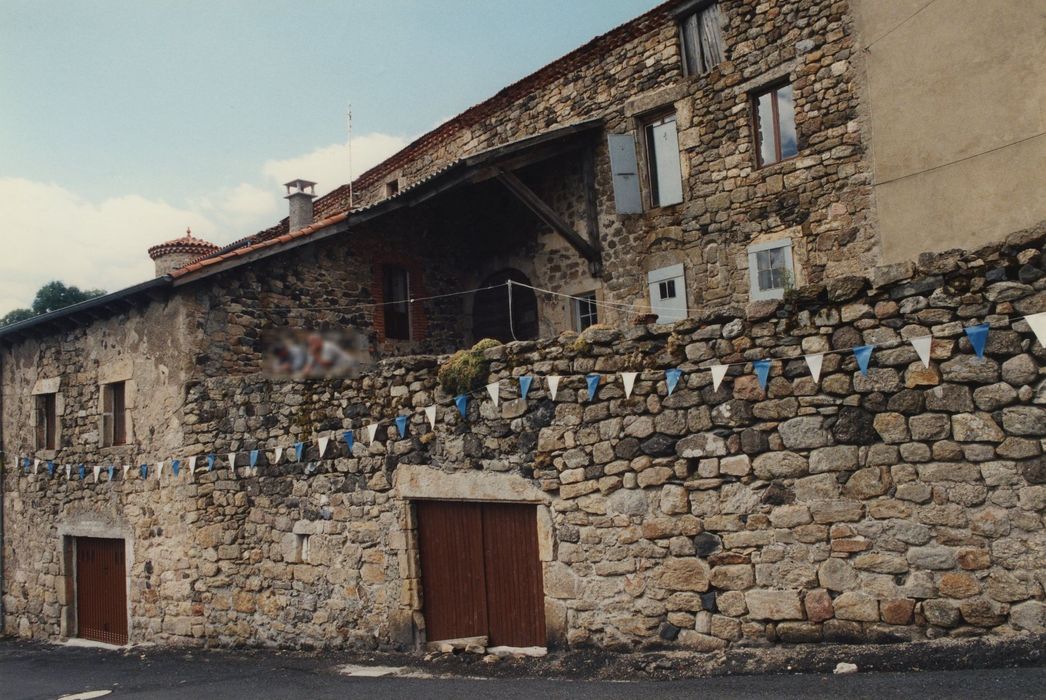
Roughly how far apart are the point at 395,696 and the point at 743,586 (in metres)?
2.59

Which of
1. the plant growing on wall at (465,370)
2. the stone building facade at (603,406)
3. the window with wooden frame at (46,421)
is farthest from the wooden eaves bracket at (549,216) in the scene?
the window with wooden frame at (46,421)

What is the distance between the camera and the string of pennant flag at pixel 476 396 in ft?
16.5

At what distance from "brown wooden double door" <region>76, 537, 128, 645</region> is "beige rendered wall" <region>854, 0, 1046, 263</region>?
408 inches

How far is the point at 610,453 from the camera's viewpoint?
6305mm

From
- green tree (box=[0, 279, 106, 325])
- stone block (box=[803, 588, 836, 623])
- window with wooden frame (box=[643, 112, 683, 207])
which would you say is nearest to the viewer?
stone block (box=[803, 588, 836, 623])

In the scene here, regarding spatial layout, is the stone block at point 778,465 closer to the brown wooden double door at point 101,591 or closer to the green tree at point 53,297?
the brown wooden double door at point 101,591

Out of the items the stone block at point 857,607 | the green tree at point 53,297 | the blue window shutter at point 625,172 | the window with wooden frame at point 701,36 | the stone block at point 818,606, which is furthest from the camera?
the green tree at point 53,297

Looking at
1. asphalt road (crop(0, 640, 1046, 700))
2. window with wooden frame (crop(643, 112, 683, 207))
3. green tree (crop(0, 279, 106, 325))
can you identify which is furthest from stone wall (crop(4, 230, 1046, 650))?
green tree (crop(0, 279, 106, 325))

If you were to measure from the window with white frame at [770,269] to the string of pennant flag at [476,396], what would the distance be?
14.7ft

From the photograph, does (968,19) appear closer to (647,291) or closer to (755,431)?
(647,291)

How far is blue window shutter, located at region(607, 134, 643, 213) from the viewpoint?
11102mm

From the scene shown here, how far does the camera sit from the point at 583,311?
39.7 ft

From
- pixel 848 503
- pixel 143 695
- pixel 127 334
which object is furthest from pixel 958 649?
pixel 127 334

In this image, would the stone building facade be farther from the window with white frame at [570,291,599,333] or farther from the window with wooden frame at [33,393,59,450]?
the window with white frame at [570,291,599,333]
